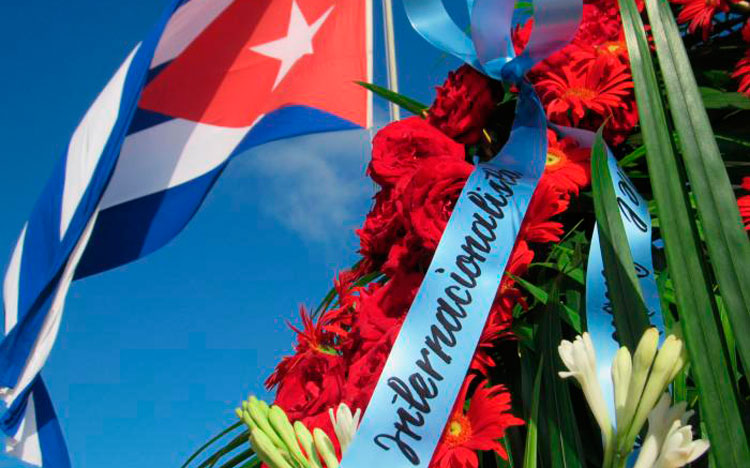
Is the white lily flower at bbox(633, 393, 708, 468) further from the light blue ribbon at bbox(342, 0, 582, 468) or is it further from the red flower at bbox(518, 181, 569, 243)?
the red flower at bbox(518, 181, 569, 243)

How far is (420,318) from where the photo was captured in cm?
62

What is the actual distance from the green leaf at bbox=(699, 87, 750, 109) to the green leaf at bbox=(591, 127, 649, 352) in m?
0.25

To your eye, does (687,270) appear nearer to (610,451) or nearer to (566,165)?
(610,451)

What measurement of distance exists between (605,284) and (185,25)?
8.59ft

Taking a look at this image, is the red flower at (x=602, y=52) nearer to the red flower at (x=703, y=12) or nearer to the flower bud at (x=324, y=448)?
the red flower at (x=703, y=12)

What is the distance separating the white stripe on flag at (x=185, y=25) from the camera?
284 cm

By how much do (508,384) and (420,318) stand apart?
0.41ft

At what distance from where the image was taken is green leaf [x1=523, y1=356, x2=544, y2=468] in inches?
21.2

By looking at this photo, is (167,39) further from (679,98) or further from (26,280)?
(679,98)

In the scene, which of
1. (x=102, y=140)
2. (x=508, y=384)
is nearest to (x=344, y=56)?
(x=102, y=140)

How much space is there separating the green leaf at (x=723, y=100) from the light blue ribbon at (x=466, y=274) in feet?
0.53

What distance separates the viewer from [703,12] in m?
0.83

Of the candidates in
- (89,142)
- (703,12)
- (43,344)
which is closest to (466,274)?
(703,12)

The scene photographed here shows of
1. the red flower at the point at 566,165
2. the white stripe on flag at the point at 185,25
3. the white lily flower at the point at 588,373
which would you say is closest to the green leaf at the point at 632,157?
the red flower at the point at 566,165
